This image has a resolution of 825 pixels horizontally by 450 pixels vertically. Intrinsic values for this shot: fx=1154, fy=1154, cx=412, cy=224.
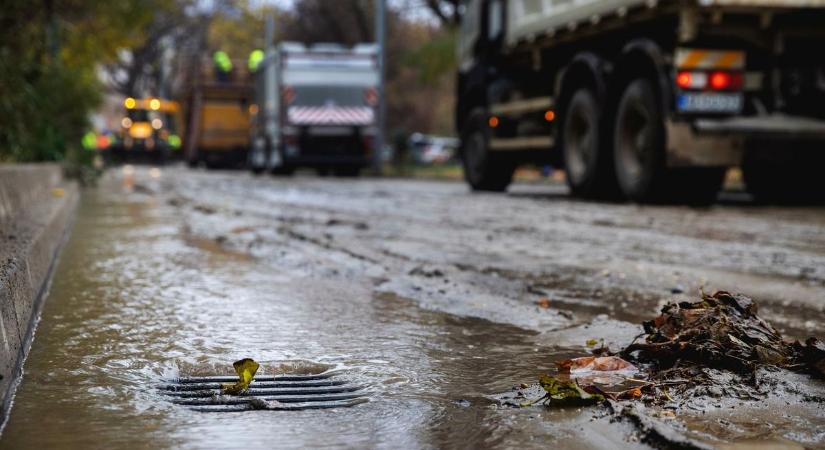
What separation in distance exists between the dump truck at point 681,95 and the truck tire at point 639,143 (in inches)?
0.5

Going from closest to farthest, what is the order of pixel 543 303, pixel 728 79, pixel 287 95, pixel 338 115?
pixel 543 303, pixel 728 79, pixel 287 95, pixel 338 115

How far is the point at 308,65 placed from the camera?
26047mm

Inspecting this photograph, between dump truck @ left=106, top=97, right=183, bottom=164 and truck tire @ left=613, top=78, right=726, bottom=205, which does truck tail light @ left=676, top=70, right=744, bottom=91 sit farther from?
dump truck @ left=106, top=97, right=183, bottom=164

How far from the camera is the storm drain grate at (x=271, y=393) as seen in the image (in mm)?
2795

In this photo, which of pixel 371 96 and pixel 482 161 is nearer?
pixel 482 161

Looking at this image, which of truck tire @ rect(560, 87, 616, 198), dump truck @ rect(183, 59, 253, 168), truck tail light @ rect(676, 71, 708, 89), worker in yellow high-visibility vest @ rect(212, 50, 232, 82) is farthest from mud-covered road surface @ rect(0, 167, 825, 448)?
worker in yellow high-visibility vest @ rect(212, 50, 232, 82)

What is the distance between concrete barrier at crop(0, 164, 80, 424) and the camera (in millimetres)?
2986

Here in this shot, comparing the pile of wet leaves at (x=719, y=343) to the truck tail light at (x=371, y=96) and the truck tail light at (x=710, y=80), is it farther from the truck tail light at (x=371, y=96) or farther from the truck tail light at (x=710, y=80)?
the truck tail light at (x=371, y=96)

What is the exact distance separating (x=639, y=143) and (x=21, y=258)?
330 inches

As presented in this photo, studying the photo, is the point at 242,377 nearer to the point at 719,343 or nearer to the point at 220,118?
the point at 719,343

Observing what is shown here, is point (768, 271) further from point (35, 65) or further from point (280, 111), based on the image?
point (280, 111)

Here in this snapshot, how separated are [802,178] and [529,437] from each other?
431 inches

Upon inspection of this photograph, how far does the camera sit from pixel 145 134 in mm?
46000

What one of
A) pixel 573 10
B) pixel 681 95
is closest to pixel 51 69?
pixel 573 10
